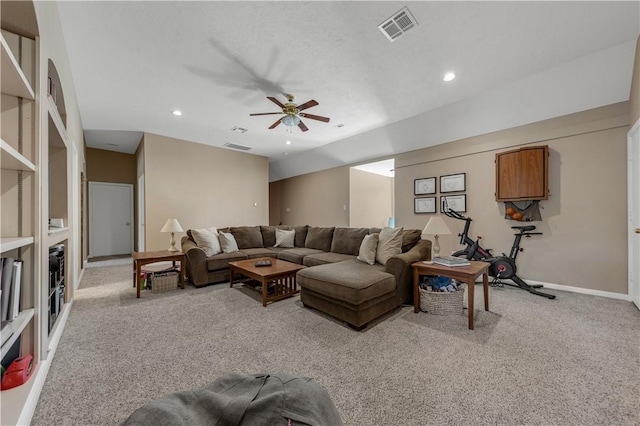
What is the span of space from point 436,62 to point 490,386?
10.1ft

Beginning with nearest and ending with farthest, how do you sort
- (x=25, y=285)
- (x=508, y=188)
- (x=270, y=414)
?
(x=270, y=414)
(x=25, y=285)
(x=508, y=188)

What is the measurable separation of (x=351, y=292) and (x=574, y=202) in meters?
3.53

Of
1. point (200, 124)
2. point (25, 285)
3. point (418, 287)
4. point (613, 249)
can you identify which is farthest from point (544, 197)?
point (200, 124)

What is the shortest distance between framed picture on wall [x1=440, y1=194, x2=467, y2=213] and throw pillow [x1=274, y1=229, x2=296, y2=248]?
2.92 meters

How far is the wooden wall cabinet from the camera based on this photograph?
3.62 metres

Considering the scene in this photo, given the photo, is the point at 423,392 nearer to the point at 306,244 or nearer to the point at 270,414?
the point at 270,414

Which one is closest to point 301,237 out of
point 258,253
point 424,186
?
point 258,253

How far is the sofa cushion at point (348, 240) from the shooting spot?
4.08m

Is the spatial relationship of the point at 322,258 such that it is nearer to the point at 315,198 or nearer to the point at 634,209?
the point at 634,209

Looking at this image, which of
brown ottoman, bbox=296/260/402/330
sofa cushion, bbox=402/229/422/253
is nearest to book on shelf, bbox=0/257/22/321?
brown ottoman, bbox=296/260/402/330

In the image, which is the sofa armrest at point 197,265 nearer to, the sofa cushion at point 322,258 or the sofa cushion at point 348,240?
the sofa cushion at point 322,258

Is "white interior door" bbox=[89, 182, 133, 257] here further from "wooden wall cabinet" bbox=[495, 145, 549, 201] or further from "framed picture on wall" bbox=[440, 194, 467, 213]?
"wooden wall cabinet" bbox=[495, 145, 549, 201]

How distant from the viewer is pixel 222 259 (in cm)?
398

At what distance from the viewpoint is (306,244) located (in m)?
4.96
